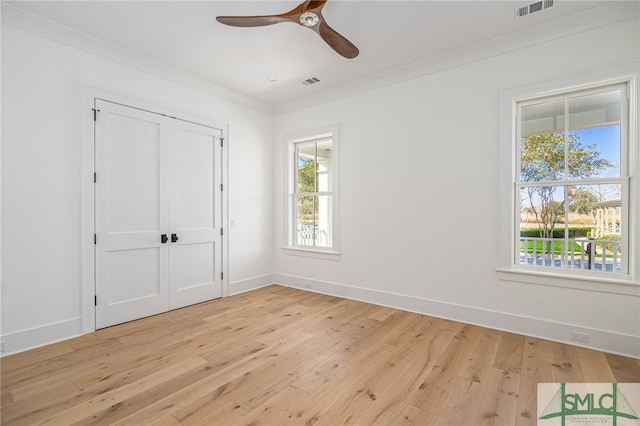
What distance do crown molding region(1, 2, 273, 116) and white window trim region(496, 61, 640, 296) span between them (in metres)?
3.61

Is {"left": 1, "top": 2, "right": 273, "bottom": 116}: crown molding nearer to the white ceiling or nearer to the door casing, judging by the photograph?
the white ceiling

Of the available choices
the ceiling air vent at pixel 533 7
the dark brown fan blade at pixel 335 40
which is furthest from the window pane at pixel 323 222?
the ceiling air vent at pixel 533 7

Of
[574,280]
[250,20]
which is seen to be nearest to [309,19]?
[250,20]

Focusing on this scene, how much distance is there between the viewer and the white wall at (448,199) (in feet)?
8.89

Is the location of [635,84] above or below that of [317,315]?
above

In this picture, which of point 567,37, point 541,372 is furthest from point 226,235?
point 567,37

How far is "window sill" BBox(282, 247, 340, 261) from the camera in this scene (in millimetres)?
4387

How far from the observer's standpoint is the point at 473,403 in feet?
6.26

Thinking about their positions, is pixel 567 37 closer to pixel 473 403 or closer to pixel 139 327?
pixel 473 403

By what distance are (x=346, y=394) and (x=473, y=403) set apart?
2.68 ft

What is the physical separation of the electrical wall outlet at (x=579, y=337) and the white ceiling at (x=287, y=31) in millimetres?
2897

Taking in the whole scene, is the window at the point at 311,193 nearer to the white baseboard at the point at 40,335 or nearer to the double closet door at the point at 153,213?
the double closet door at the point at 153,213

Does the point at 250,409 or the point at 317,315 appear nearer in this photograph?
the point at 250,409

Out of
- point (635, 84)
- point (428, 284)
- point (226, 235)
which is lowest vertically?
point (428, 284)
